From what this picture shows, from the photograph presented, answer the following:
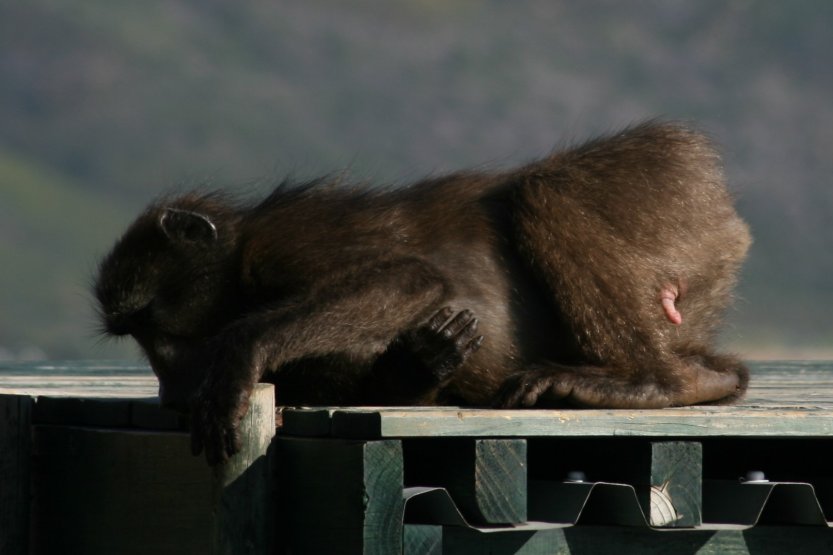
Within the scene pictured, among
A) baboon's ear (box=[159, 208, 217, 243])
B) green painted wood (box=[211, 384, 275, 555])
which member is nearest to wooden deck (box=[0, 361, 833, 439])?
green painted wood (box=[211, 384, 275, 555])

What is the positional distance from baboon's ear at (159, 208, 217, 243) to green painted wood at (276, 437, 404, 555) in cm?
117

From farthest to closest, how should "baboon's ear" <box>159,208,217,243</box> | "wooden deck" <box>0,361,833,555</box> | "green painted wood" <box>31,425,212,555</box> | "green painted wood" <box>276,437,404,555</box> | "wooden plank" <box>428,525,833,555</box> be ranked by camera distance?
"baboon's ear" <box>159,208,217,243</box> < "green painted wood" <box>31,425,212,555</box> < "wooden plank" <box>428,525,833,555</box> < "wooden deck" <box>0,361,833,555</box> < "green painted wood" <box>276,437,404,555</box>

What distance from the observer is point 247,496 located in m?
3.69

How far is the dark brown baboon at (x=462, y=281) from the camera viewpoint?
4398mm

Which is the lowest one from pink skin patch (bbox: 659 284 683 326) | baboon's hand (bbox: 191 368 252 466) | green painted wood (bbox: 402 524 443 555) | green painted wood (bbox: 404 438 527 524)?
green painted wood (bbox: 402 524 443 555)

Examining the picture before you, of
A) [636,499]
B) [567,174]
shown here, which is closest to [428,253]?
[567,174]

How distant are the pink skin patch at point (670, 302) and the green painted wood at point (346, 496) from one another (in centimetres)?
165

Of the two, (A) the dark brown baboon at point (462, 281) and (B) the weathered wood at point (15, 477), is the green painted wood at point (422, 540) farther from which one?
(B) the weathered wood at point (15, 477)

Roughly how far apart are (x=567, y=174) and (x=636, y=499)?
4.77ft

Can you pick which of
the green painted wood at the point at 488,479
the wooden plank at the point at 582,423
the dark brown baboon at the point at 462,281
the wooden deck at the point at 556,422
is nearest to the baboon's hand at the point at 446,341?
the dark brown baboon at the point at 462,281

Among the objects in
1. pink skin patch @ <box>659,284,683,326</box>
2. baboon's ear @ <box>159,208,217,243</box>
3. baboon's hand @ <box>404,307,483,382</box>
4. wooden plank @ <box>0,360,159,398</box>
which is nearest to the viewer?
baboon's hand @ <box>404,307,483,382</box>

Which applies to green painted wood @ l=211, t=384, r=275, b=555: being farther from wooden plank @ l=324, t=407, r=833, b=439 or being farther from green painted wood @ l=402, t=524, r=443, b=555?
green painted wood @ l=402, t=524, r=443, b=555

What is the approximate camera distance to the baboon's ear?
4.67 metres

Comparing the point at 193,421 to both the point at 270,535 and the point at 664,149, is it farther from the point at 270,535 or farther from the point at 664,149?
the point at 664,149
